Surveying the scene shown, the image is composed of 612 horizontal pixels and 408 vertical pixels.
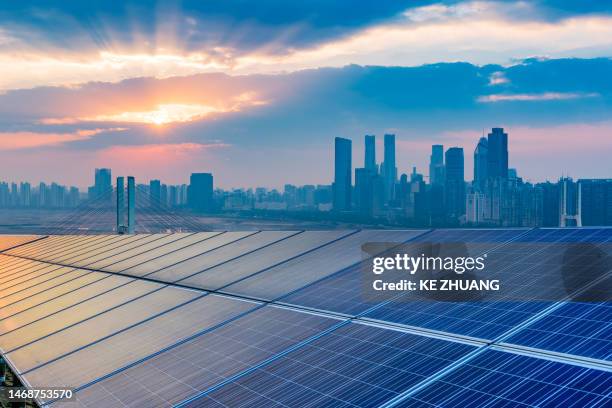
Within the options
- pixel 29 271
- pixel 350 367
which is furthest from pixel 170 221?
pixel 350 367

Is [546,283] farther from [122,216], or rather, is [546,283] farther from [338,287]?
[122,216]

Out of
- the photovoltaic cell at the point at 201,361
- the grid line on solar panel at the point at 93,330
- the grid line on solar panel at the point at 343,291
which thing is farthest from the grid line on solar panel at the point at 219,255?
the photovoltaic cell at the point at 201,361

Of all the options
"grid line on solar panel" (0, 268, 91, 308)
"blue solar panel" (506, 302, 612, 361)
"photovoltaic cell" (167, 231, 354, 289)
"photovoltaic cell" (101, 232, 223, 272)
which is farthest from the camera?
"photovoltaic cell" (101, 232, 223, 272)

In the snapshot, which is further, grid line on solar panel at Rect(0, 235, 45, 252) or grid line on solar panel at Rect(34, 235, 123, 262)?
grid line on solar panel at Rect(0, 235, 45, 252)

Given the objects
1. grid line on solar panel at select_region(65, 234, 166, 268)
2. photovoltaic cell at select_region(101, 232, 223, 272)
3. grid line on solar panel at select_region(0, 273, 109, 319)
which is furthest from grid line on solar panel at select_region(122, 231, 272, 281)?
grid line on solar panel at select_region(65, 234, 166, 268)

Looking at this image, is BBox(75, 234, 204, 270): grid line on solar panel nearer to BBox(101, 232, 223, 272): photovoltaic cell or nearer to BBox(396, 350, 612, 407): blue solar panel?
BBox(101, 232, 223, 272): photovoltaic cell

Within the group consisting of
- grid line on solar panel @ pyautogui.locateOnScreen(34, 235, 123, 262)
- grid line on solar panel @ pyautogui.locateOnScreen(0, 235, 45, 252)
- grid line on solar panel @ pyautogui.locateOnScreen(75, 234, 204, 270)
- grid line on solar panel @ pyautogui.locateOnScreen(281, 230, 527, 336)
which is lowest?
grid line on solar panel @ pyautogui.locateOnScreen(0, 235, 45, 252)

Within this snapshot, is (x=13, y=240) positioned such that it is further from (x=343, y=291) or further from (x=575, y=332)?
(x=575, y=332)

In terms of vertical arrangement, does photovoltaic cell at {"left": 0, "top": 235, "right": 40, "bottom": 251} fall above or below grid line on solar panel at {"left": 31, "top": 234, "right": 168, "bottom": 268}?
below
